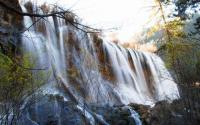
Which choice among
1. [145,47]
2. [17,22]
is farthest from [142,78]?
[17,22]

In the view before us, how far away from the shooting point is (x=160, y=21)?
2608 cm

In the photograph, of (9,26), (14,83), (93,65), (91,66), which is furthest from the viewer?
(93,65)

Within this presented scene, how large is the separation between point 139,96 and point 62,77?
9.85 m

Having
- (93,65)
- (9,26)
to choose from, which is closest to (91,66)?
(93,65)

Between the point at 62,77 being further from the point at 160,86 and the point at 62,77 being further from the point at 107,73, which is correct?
the point at 160,86

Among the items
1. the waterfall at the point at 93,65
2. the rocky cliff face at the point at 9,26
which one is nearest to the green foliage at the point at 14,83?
the waterfall at the point at 93,65

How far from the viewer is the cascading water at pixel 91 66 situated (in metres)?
27.0

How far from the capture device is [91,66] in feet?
95.9

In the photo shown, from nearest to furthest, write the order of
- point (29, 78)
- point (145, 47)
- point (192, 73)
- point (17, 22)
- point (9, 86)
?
→ point (9, 86)
point (29, 78)
point (192, 73)
point (17, 22)
point (145, 47)

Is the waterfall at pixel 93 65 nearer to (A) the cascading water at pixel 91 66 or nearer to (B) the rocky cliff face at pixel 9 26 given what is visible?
(A) the cascading water at pixel 91 66

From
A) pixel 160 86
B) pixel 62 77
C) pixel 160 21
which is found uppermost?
pixel 160 21

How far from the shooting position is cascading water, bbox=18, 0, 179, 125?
27016 mm

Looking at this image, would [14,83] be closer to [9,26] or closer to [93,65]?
[9,26]

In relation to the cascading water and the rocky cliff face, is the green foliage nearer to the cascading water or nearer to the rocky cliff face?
the cascading water
